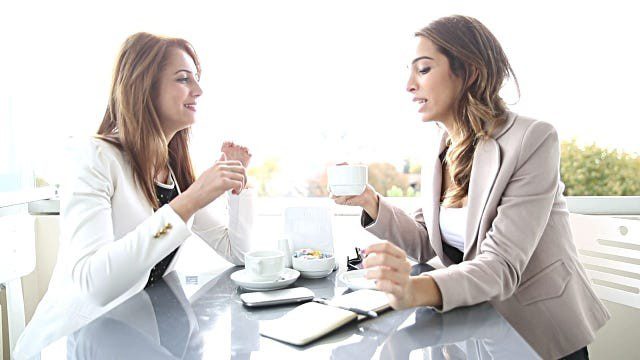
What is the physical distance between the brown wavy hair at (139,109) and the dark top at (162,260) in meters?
0.06

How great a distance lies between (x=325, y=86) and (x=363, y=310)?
57.0 inches

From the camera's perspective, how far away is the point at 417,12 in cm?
215

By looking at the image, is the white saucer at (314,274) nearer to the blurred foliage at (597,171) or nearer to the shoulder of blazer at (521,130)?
the shoulder of blazer at (521,130)

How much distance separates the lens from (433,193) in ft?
4.69

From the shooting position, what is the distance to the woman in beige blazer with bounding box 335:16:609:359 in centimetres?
103

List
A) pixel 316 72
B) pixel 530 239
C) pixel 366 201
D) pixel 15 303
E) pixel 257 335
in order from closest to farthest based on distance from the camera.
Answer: pixel 257 335
pixel 530 239
pixel 366 201
pixel 15 303
pixel 316 72

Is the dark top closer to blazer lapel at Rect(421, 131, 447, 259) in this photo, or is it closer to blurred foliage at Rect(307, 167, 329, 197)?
blazer lapel at Rect(421, 131, 447, 259)

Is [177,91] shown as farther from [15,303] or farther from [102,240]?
[15,303]

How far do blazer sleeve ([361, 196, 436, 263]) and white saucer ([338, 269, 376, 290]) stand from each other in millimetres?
261

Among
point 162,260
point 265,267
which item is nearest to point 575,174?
point 265,267

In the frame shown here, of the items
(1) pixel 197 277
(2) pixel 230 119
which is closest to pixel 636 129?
(2) pixel 230 119

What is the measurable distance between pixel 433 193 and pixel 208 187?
2.10ft

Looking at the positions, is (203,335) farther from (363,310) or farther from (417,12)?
(417,12)

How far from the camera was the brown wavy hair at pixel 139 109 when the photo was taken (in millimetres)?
1355
